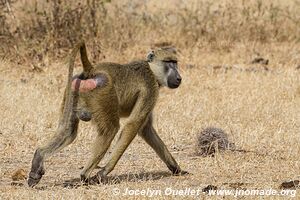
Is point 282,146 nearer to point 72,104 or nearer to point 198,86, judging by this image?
point 72,104

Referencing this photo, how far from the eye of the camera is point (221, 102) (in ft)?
32.4

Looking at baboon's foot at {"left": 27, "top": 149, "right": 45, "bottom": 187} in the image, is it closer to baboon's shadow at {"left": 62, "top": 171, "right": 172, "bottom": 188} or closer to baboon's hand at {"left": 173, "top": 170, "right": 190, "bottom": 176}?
baboon's shadow at {"left": 62, "top": 171, "right": 172, "bottom": 188}

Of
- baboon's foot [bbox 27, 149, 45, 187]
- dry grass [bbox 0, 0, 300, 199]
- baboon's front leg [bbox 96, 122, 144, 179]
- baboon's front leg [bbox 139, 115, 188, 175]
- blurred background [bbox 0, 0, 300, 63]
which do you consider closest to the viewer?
baboon's foot [bbox 27, 149, 45, 187]

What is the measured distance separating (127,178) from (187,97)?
387cm

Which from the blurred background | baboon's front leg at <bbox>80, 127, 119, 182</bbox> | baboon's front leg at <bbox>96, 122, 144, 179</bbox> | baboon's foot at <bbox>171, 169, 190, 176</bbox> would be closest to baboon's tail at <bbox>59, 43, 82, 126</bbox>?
baboon's front leg at <bbox>80, 127, 119, 182</bbox>

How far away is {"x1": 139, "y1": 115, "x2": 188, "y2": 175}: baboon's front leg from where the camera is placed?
6789mm

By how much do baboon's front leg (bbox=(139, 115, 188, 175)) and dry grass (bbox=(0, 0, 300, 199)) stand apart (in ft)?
0.35

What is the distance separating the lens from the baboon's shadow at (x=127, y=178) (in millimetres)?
6264

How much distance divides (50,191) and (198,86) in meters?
5.32

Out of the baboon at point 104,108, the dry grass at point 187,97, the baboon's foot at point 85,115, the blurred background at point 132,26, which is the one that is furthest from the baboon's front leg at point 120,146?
the blurred background at point 132,26

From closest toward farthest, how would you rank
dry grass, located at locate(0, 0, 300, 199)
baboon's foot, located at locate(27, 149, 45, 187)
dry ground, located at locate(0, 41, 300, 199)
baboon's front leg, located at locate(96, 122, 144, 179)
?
1. baboon's foot, located at locate(27, 149, 45, 187)
2. baboon's front leg, located at locate(96, 122, 144, 179)
3. dry ground, located at locate(0, 41, 300, 199)
4. dry grass, located at locate(0, 0, 300, 199)

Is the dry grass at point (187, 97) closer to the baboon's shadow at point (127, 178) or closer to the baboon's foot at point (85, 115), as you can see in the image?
the baboon's shadow at point (127, 178)

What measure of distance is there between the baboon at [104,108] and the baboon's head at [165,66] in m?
0.08

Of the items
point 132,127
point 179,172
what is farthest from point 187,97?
point 132,127
